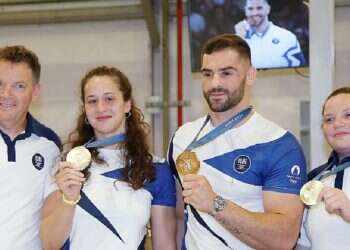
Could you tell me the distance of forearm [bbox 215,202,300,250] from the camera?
1.93 metres

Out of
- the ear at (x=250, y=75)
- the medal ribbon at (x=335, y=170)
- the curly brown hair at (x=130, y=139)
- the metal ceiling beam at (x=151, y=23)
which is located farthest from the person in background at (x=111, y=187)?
the metal ceiling beam at (x=151, y=23)

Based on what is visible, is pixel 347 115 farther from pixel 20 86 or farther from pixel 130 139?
pixel 20 86

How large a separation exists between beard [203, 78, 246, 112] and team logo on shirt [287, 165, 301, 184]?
32 cm

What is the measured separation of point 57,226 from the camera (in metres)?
2.05

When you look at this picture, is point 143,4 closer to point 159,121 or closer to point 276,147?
point 159,121

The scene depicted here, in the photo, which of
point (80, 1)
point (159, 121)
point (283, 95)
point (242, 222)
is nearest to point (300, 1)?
point (283, 95)

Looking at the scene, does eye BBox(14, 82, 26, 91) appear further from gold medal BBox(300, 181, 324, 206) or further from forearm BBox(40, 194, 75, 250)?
gold medal BBox(300, 181, 324, 206)

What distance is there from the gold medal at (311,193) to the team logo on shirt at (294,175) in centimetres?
15

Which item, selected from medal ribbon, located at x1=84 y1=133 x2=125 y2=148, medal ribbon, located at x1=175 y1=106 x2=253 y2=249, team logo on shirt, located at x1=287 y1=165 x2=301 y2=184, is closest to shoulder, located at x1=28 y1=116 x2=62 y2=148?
medal ribbon, located at x1=84 y1=133 x2=125 y2=148

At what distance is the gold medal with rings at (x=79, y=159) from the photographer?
1961 millimetres

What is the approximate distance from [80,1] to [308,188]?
11.5 feet

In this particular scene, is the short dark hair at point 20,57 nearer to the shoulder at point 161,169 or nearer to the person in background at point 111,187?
the person in background at point 111,187

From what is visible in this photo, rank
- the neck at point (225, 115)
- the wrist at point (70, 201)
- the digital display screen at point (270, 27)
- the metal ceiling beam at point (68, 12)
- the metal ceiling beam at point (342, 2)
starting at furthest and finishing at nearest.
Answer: the metal ceiling beam at point (68, 12), the metal ceiling beam at point (342, 2), the digital display screen at point (270, 27), the neck at point (225, 115), the wrist at point (70, 201)

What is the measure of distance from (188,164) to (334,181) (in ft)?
1.73
